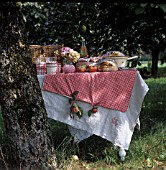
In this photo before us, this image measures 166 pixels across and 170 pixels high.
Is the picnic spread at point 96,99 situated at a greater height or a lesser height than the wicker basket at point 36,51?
lesser

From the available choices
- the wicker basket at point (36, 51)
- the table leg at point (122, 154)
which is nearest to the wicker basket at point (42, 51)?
the wicker basket at point (36, 51)

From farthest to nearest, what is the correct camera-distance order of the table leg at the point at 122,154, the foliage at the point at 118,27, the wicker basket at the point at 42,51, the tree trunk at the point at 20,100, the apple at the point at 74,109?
the foliage at the point at 118,27 < the wicker basket at the point at 42,51 < the table leg at the point at 122,154 < the apple at the point at 74,109 < the tree trunk at the point at 20,100

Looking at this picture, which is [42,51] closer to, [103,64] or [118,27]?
[103,64]

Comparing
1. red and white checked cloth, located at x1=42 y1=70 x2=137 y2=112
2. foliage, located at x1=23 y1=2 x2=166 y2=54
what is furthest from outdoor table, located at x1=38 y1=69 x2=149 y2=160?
foliage, located at x1=23 y1=2 x2=166 y2=54

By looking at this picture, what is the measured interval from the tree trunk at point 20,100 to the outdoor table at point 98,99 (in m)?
0.45

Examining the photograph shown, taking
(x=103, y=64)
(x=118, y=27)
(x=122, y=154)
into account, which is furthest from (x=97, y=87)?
(x=118, y=27)

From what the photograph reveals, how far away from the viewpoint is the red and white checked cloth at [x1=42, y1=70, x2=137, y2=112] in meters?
2.96

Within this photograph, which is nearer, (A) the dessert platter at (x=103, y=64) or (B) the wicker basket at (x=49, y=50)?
(A) the dessert platter at (x=103, y=64)

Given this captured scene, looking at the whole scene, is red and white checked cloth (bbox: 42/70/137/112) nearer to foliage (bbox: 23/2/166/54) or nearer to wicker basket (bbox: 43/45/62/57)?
wicker basket (bbox: 43/45/62/57)

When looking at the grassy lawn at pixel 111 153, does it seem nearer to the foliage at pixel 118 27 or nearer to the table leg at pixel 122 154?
the table leg at pixel 122 154

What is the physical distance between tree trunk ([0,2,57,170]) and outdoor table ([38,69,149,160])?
17.9 inches

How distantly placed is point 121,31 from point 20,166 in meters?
2.89

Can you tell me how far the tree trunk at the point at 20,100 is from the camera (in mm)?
2381

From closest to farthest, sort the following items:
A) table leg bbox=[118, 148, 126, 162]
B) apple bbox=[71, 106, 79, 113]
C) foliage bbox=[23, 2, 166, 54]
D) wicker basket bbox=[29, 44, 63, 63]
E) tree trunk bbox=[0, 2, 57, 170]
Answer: tree trunk bbox=[0, 2, 57, 170] < apple bbox=[71, 106, 79, 113] < table leg bbox=[118, 148, 126, 162] < wicker basket bbox=[29, 44, 63, 63] < foliage bbox=[23, 2, 166, 54]
